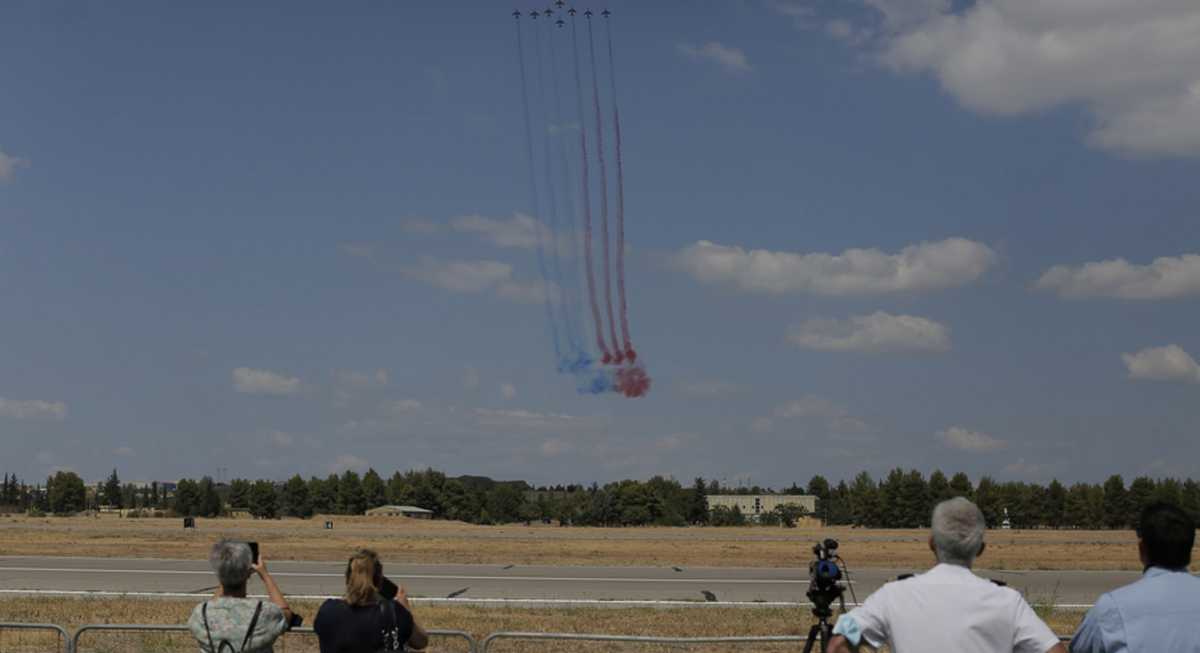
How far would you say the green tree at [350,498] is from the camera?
140 metres

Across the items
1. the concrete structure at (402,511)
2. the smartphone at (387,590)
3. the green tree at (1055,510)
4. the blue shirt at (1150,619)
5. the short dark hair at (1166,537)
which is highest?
the short dark hair at (1166,537)

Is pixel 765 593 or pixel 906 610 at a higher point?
pixel 906 610

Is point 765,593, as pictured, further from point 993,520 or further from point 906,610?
point 993,520

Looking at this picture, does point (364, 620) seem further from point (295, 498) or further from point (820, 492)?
point (820, 492)

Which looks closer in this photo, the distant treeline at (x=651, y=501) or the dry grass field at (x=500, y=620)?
the dry grass field at (x=500, y=620)

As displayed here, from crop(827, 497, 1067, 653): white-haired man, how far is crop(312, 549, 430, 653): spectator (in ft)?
9.75

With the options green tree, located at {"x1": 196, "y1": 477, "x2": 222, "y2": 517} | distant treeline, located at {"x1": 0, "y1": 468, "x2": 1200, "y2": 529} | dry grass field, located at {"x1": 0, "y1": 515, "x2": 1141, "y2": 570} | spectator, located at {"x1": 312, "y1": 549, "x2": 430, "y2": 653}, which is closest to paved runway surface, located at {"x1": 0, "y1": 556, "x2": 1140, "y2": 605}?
dry grass field, located at {"x1": 0, "y1": 515, "x2": 1141, "y2": 570}

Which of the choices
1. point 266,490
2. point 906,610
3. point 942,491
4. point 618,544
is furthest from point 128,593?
point 266,490

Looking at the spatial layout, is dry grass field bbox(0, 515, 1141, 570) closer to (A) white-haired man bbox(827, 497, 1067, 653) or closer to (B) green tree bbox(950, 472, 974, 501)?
(A) white-haired man bbox(827, 497, 1067, 653)

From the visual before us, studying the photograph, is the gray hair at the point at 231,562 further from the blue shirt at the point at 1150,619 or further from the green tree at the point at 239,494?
the green tree at the point at 239,494

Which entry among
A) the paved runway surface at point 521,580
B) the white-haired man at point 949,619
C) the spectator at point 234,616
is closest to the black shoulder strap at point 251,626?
the spectator at point 234,616

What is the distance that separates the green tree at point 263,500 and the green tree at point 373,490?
442 inches

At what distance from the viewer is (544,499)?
151375 mm

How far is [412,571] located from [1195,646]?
31.8m
